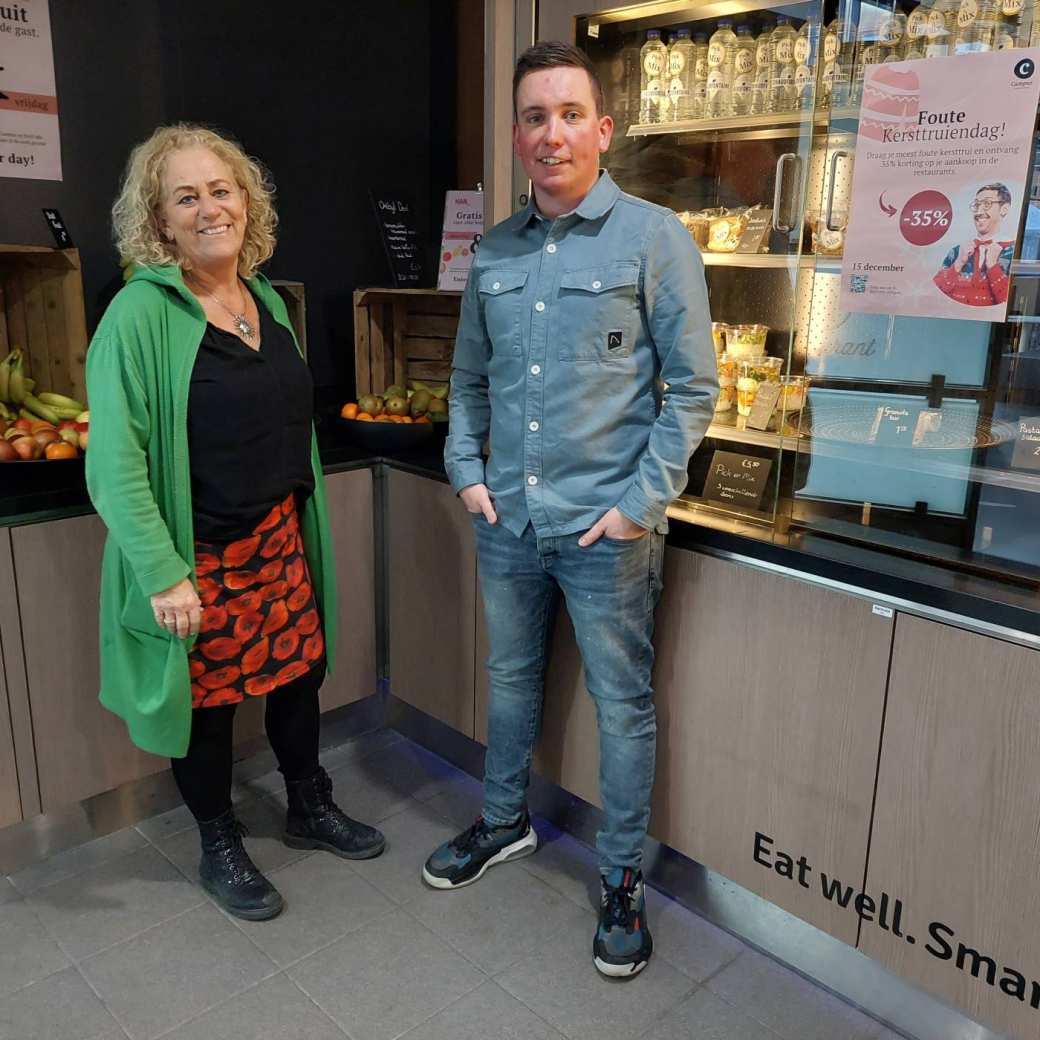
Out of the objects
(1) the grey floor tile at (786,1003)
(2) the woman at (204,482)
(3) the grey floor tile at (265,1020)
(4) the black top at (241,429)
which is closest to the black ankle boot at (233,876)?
(2) the woman at (204,482)

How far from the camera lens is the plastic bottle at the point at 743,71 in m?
2.18

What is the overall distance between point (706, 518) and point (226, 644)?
1.11 m

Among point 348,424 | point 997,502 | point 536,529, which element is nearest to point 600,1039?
point 536,529

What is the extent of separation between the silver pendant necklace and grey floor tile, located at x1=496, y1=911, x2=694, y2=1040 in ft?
4.93

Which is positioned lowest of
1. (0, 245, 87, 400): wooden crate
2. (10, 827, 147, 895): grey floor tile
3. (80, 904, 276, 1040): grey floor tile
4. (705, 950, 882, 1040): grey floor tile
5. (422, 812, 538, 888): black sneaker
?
(705, 950, 882, 1040): grey floor tile

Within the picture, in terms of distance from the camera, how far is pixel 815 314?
2127 millimetres

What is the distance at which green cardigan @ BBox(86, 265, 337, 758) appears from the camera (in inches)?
76.9

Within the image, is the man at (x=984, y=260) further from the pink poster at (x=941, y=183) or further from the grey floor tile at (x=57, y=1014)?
the grey floor tile at (x=57, y=1014)

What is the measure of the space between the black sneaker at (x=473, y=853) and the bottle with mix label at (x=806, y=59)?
1808 millimetres

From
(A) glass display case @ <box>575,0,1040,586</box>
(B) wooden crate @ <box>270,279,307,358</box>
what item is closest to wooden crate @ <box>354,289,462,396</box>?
(B) wooden crate @ <box>270,279,307,358</box>

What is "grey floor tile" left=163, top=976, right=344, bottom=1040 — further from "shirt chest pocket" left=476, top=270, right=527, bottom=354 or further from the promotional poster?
the promotional poster

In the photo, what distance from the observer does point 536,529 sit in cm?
209

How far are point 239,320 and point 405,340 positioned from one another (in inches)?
54.3

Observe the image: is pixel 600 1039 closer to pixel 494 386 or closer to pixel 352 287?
pixel 494 386
